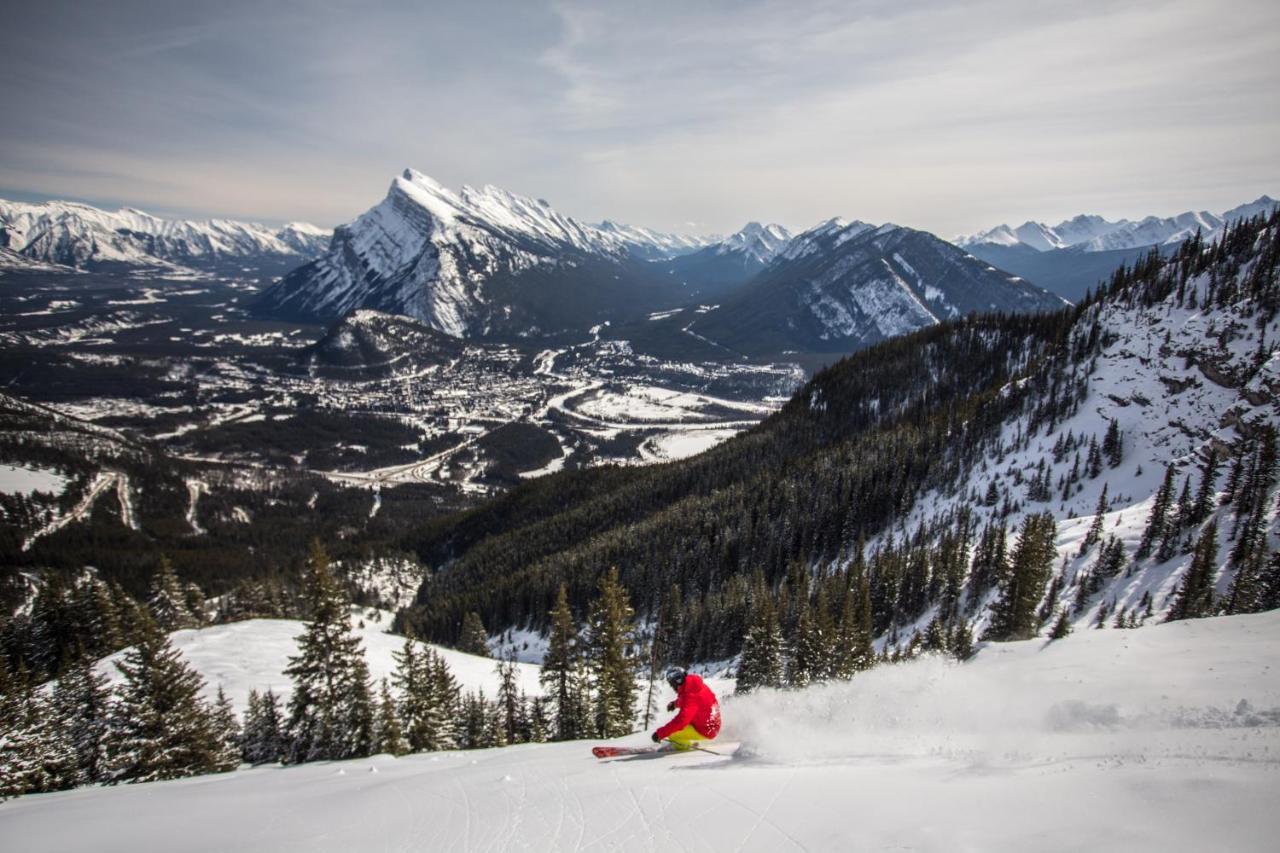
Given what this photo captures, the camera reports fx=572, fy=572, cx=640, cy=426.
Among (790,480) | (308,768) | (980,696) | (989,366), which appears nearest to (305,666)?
(308,768)

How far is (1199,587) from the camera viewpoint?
57375 mm

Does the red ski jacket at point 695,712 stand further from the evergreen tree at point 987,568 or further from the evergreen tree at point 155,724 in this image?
the evergreen tree at point 987,568

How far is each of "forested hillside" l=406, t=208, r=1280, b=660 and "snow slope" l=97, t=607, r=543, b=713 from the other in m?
36.8

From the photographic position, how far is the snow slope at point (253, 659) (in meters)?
43.6

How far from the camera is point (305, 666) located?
99.3 feet

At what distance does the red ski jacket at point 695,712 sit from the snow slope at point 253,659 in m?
31.0

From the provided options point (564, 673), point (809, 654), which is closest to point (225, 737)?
point (564, 673)

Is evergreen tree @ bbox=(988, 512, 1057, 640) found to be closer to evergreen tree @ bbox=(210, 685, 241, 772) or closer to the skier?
the skier

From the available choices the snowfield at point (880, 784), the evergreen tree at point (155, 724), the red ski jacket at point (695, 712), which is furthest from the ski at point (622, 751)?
the evergreen tree at point (155, 724)

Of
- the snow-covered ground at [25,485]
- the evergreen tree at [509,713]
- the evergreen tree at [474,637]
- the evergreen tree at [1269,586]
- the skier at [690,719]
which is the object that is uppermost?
the snow-covered ground at [25,485]

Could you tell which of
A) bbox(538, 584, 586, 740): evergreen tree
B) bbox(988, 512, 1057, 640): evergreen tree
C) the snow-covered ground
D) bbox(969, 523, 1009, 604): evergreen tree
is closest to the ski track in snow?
the snow-covered ground

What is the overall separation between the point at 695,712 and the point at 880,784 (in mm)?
6176

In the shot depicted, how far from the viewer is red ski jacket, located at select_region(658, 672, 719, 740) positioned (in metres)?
15.1

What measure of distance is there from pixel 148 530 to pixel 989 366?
266800 millimetres
